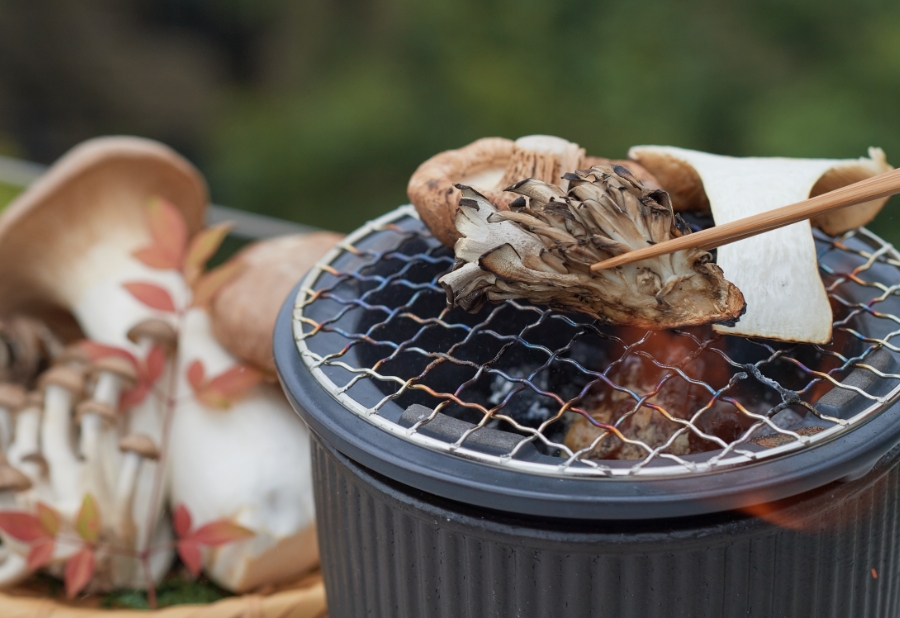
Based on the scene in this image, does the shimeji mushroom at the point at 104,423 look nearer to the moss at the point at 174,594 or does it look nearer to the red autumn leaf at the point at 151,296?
the red autumn leaf at the point at 151,296

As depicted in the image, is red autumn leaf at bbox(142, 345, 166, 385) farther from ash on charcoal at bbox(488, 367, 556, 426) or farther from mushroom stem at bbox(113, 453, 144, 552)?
ash on charcoal at bbox(488, 367, 556, 426)

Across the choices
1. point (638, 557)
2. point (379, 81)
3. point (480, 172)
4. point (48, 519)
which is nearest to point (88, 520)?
point (48, 519)

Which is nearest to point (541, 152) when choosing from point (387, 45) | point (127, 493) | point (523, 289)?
point (523, 289)

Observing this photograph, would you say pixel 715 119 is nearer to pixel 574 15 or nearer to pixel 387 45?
pixel 574 15

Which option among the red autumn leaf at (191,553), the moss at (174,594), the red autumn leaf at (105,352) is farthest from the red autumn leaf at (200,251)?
the moss at (174,594)

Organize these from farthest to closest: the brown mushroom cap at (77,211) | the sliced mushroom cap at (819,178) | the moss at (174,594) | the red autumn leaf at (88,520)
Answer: the brown mushroom cap at (77,211), the moss at (174,594), the red autumn leaf at (88,520), the sliced mushroom cap at (819,178)

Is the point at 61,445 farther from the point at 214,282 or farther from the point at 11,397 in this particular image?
the point at 214,282
